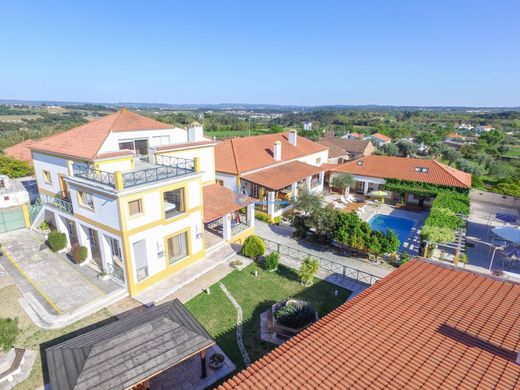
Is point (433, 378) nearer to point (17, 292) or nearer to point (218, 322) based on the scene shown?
point (218, 322)

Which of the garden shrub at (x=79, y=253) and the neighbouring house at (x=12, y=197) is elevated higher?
the neighbouring house at (x=12, y=197)

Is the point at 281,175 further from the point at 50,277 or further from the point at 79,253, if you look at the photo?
the point at 50,277

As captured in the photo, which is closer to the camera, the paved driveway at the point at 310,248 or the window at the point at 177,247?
the window at the point at 177,247

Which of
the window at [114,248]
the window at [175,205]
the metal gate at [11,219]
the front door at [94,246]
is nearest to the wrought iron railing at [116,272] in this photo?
the window at [114,248]

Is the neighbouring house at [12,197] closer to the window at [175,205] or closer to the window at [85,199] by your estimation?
the window at [85,199]

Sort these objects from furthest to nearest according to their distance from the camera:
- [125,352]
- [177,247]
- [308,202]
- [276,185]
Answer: [276,185]
[308,202]
[177,247]
[125,352]

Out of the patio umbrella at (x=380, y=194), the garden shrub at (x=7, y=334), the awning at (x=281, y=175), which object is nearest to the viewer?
the garden shrub at (x=7, y=334)

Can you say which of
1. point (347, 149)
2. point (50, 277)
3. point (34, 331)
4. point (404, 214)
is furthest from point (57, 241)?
point (347, 149)
